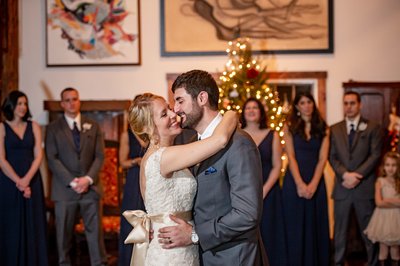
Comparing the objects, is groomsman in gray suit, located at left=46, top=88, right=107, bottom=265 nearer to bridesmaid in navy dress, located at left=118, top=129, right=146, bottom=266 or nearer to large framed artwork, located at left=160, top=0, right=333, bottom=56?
bridesmaid in navy dress, located at left=118, top=129, right=146, bottom=266

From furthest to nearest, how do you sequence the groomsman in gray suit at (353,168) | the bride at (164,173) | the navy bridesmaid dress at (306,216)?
the groomsman in gray suit at (353,168)
the navy bridesmaid dress at (306,216)
the bride at (164,173)

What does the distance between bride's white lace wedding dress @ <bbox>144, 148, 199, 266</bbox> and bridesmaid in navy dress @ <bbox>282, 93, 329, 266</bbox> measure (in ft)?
10.3

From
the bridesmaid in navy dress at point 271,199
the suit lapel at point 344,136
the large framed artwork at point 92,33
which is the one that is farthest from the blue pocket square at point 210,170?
the large framed artwork at point 92,33

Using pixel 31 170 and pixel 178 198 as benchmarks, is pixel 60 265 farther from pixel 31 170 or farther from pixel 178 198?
pixel 178 198

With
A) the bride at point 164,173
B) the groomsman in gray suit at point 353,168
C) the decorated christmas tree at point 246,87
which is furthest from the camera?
the decorated christmas tree at point 246,87

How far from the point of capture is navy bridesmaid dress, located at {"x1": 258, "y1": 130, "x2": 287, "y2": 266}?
5.59 m

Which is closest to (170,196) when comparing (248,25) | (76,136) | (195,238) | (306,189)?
(195,238)

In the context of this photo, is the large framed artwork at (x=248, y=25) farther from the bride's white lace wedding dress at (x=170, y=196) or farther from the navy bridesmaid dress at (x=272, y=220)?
the bride's white lace wedding dress at (x=170, y=196)

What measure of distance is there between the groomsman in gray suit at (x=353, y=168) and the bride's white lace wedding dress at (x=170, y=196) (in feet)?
11.3

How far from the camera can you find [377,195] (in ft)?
19.4

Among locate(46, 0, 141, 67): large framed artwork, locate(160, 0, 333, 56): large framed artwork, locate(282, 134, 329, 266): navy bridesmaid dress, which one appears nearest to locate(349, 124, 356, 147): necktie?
locate(282, 134, 329, 266): navy bridesmaid dress

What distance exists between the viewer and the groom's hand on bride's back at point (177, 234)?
2721mm

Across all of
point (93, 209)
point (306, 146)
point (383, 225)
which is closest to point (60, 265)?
point (93, 209)

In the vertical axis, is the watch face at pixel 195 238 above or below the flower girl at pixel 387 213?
above
